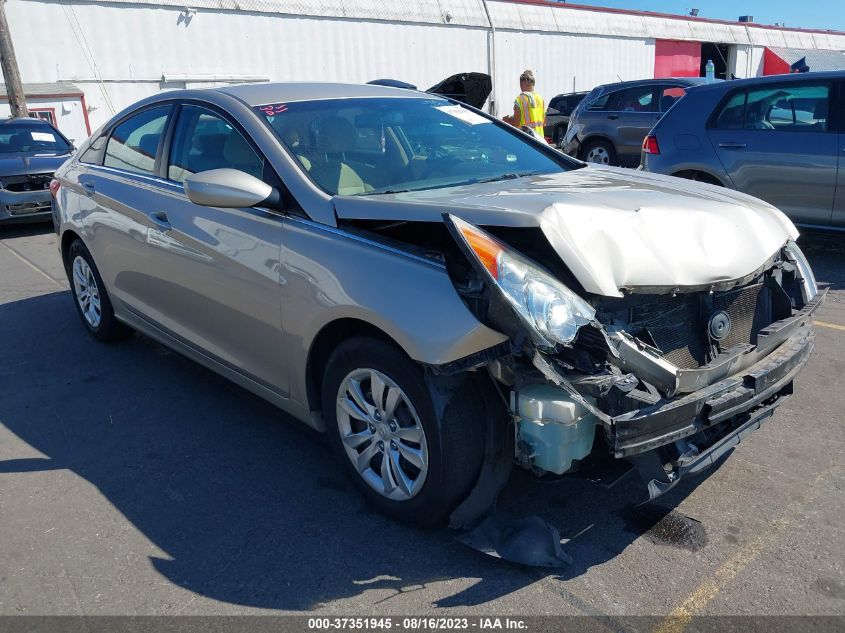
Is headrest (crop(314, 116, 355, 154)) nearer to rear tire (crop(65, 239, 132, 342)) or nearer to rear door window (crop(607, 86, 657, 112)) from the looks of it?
rear tire (crop(65, 239, 132, 342))

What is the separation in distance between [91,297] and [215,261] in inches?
86.8

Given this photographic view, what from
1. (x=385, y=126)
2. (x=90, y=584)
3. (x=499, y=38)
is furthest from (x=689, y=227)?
(x=499, y=38)

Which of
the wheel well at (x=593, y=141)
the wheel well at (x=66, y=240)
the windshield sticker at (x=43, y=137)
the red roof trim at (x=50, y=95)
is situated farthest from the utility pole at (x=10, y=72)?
the wheel well at (x=66, y=240)

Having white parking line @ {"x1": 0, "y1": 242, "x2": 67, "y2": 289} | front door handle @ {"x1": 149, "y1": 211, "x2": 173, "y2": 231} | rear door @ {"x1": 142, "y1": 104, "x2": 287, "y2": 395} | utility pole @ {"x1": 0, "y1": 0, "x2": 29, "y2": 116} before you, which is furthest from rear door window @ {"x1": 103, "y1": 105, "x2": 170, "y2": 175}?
utility pole @ {"x1": 0, "y1": 0, "x2": 29, "y2": 116}

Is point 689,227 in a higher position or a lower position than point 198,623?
higher

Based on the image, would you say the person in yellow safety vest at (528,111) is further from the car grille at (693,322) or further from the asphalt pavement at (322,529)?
the car grille at (693,322)

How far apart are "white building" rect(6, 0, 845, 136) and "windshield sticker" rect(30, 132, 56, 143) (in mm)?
6307

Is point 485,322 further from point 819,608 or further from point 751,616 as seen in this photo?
point 819,608

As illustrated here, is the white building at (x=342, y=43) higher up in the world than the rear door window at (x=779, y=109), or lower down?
higher up

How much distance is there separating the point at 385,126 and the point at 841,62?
28749 mm

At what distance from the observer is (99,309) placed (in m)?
5.24

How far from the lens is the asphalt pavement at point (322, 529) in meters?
2.63

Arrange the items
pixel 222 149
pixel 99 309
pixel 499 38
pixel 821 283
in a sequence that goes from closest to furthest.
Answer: pixel 222 149
pixel 99 309
pixel 821 283
pixel 499 38

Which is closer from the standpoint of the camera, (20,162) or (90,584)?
(90,584)
